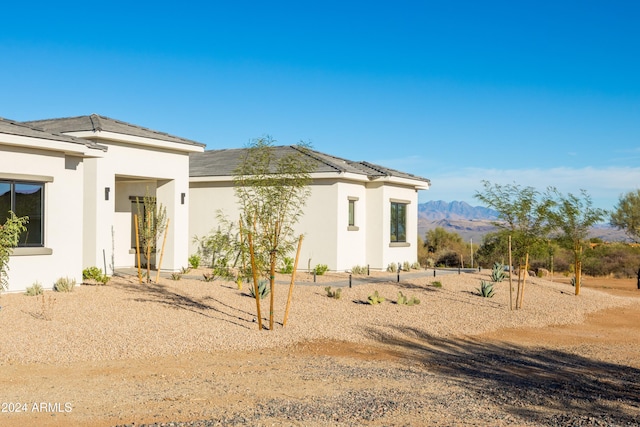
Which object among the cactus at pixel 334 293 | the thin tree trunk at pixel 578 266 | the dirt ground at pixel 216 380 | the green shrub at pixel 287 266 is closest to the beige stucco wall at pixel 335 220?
the green shrub at pixel 287 266

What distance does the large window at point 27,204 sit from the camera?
1483 cm

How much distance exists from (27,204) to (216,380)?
8.68 m

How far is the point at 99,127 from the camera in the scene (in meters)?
18.3

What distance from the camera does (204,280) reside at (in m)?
18.8

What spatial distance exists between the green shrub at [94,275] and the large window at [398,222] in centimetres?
1233

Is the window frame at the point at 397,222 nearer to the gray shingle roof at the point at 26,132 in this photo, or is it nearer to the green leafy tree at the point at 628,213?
the gray shingle roof at the point at 26,132

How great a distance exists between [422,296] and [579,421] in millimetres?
11760

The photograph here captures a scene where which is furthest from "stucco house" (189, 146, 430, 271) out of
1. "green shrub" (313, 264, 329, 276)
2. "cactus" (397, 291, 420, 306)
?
"cactus" (397, 291, 420, 306)

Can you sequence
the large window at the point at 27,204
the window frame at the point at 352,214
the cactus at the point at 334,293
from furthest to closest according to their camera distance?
the window frame at the point at 352,214 < the cactus at the point at 334,293 < the large window at the point at 27,204

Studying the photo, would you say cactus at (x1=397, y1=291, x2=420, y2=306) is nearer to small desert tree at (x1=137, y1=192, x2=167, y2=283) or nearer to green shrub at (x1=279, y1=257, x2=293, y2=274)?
green shrub at (x1=279, y1=257, x2=293, y2=274)

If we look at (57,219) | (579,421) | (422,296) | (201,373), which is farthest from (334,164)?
(579,421)

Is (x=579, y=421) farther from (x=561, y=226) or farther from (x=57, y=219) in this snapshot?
(x=561, y=226)

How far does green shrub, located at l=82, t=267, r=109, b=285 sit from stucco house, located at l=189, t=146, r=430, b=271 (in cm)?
657

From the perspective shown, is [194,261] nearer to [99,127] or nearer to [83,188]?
[83,188]
